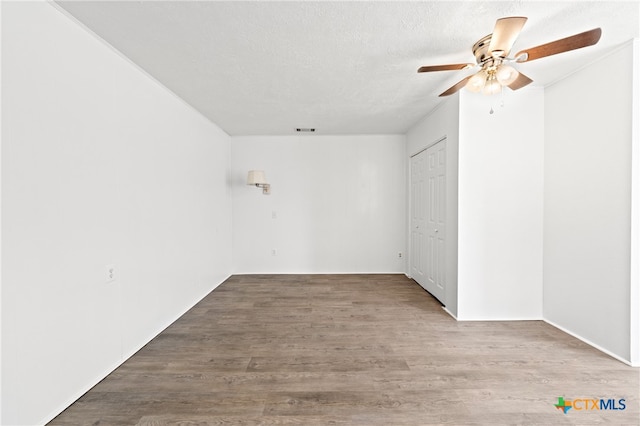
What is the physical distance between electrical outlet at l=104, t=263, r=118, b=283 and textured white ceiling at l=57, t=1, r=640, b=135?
5.58 ft

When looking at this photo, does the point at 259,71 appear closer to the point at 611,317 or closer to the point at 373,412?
the point at 373,412

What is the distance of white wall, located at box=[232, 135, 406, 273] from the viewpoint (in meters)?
5.07

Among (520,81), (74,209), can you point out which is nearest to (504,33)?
(520,81)

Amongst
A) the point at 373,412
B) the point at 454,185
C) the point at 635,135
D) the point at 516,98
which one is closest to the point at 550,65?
the point at 516,98

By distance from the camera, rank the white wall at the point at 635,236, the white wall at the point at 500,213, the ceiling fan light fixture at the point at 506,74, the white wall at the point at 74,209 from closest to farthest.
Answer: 1. the white wall at the point at 74,209
2. the ceiling fan light fixture at the point at 506,74
3. the white wall at the point at 635,236
4. the white wall at the point at 500,213

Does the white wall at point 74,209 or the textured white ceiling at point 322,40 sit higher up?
the textured white ceiling at point 322,40

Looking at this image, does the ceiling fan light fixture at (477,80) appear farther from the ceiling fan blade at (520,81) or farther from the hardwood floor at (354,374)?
the hardwood floor at (354,374)

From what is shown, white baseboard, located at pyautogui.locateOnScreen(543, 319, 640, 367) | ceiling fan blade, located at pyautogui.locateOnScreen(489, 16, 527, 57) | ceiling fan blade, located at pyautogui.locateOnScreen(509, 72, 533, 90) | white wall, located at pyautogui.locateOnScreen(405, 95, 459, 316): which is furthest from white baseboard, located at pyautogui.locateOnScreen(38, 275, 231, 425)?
white baseboard, located at pyautogui.locateOnScreen(543, 319, 640, 367)

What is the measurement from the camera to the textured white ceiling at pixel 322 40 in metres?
1.72

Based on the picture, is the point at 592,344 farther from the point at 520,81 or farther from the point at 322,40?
the point at 322,40

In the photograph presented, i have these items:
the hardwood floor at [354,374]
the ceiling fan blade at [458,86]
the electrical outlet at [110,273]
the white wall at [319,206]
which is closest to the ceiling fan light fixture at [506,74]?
the ceiling fan blade at [458,86]

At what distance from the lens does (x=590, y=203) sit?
8.20ft

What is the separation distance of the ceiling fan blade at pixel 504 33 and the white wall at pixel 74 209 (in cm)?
264

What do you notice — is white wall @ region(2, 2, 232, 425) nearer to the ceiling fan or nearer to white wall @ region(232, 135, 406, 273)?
white wall @ region(232, 135, 406, 273)
